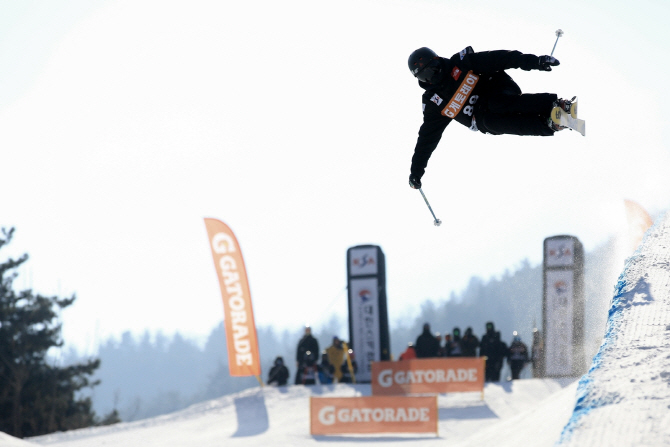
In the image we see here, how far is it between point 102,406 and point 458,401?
137884mm

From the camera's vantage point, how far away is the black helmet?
5.91m

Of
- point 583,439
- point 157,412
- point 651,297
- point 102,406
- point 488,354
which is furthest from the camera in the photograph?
point 102,406

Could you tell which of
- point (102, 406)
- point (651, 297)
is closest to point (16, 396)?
point (651, 297)

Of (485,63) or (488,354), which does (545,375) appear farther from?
(485,63)

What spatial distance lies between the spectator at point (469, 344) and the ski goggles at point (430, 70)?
420 inches

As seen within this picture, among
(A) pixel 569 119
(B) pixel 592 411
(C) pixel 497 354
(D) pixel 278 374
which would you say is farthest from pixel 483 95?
(D) pixel 278 374

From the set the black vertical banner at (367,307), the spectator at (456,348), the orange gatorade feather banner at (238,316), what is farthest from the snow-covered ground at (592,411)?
the black vertical banner at (367,307)

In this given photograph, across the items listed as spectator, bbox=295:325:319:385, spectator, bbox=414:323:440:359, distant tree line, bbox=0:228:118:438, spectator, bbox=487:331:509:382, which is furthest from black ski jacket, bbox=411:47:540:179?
distant tree line, bbox=0:228:118:438

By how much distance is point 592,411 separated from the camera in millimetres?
2738

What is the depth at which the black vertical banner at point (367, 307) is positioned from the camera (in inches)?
680

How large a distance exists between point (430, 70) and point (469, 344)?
Answer: 10943mm

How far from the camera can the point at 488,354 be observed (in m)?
15.7

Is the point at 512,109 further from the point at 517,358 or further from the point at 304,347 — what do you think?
the point at 304,347

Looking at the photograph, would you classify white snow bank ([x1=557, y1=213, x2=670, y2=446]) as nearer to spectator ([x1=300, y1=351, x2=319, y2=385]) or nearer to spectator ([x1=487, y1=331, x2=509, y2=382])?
spectator ([x1=487, y1=331, x2=509, y2=382])
